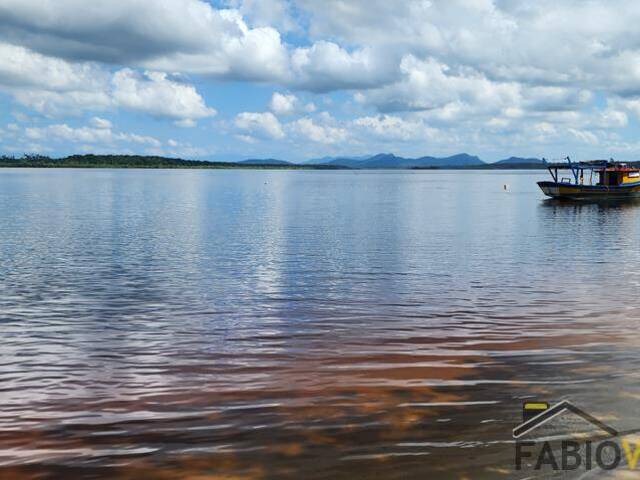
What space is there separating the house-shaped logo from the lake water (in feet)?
0.80

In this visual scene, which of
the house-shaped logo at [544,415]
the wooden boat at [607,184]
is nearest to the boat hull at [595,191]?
the wooden boat at [607,184]

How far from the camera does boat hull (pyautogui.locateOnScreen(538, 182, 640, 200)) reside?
86750 millimetres

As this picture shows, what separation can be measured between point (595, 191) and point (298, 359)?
85578 millimetres

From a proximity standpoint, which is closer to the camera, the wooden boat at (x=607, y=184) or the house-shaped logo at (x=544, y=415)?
the house-shaped logo at (x=544, y=415)

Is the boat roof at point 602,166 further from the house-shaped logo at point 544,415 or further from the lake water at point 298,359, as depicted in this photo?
the house-shaped logo at point 544,415

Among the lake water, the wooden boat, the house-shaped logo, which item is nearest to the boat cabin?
the wooden boat

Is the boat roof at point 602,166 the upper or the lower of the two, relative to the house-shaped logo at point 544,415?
upper

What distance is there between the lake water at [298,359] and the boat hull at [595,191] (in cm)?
6019

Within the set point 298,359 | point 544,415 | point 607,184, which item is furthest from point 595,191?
point 544,415

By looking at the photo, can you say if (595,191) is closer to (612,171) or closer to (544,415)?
(612,171)

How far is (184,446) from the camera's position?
964cm

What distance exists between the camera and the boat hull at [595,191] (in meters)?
86.8

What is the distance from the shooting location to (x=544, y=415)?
35.6 feet

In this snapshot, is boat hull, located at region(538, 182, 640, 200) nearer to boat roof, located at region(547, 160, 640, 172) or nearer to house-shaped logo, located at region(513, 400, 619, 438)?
boat roof, located at region(547, 160, 640, 172)
